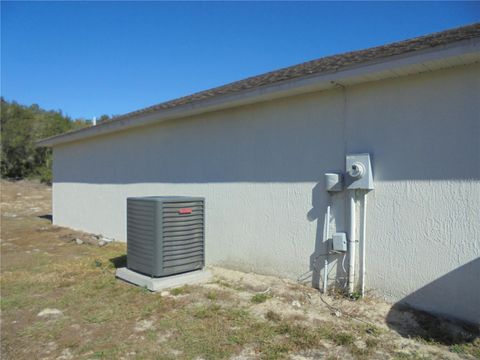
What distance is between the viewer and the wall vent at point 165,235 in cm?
495

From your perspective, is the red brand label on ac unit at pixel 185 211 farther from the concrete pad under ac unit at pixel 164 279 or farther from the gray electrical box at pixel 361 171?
the gray electrical box at pixel 361 171

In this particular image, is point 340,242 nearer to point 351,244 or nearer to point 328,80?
point 351,244

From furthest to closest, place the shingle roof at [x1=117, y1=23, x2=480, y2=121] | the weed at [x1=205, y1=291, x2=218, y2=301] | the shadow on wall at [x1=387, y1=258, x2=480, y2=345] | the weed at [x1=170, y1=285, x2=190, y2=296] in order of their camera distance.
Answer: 1. the weed at [x1=170, y1=285, x2=190, y2=296]
2. the weed at [x1=205, y1=291, x2=218, y2=301]
3. the shingle roof at [x1=117, y1=23, x2=480, y2=121]
4. the shadow on wall at [x1=387, y1=258, x2=480, y2=345]

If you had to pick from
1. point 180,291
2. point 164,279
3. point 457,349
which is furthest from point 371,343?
point 164,279

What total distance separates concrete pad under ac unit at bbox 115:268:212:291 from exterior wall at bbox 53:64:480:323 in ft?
2.13

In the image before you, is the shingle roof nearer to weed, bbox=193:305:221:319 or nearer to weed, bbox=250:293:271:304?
weed, bbox=250:293:271:304

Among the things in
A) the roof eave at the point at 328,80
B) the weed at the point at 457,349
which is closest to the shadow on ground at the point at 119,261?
the roof eave at the point at 328,80

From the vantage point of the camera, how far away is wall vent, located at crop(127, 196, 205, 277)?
4.95m

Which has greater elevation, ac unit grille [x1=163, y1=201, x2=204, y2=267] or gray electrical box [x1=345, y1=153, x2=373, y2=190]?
gray electrical box [x1=345, y1=153, x2=373, y2=190]

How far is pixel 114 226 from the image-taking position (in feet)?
29.7

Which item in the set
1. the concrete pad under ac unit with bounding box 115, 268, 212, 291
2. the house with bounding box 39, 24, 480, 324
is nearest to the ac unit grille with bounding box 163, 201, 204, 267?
the concrete pad under ac unit with bounding box 115, 268, 212, 291

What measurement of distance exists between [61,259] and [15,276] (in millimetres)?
1187

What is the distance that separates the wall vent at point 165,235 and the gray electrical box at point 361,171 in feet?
7.56

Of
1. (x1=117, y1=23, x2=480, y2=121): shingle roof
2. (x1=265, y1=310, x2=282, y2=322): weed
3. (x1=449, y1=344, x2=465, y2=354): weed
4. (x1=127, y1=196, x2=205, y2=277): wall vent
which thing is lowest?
(x1=265, y1=310, x2=282, y2=322): weed
